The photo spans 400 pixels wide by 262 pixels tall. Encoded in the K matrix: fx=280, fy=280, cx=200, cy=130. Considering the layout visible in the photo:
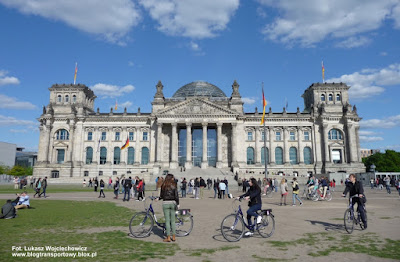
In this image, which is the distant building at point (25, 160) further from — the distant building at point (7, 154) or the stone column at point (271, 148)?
the stone column at point (271, 148)

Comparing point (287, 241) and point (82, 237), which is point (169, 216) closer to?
point (82, 237)

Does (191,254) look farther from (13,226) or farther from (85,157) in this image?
(85,157)

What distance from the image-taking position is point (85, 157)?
71812 mm

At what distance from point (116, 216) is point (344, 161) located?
221ft

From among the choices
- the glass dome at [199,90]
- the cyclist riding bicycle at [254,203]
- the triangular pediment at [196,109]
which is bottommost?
the cyclist riding bicycle at [254,203]

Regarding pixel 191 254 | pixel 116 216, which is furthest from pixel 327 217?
pixel 116 216

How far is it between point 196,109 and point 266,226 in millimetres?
57432

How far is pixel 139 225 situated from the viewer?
11117 millimetres

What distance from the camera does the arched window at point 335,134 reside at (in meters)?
71.4

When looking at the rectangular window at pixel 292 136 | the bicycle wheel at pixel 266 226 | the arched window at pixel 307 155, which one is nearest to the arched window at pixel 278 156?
the rectangular window at pixel 292 136

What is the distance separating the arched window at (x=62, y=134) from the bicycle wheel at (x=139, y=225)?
6879cm

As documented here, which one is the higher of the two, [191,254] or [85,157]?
[85,157]

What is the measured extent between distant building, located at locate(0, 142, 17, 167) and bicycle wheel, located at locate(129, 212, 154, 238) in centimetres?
13620

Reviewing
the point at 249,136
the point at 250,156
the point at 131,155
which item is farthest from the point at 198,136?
the point at 131,155
